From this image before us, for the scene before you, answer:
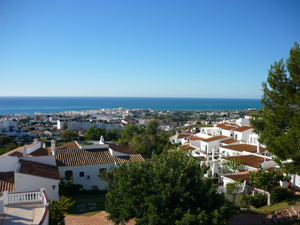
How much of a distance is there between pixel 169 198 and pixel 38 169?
38.9ft

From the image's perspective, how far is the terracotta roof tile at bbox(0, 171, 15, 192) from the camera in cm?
1454

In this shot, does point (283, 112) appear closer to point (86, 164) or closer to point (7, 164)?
point (86, 164)

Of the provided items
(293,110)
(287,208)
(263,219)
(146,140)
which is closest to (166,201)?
(263,219)

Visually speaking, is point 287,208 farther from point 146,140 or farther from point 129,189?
point 146,140

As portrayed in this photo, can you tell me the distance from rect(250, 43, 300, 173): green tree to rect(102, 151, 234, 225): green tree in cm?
344

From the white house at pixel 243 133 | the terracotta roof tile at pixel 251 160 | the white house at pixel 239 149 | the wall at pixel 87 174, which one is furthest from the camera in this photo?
the white house at pixel 243 133

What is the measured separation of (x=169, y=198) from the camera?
952 centimetres

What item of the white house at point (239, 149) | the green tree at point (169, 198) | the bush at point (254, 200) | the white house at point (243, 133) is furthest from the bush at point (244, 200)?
the white house at point (243, 133)

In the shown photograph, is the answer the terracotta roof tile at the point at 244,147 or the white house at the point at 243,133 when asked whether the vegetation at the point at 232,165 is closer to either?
the terracotta roof tile at the point at 244,147

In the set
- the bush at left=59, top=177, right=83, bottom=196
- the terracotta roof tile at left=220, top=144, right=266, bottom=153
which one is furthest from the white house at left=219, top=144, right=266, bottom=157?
the bush at left=59, top=177, right=83, bottom=196

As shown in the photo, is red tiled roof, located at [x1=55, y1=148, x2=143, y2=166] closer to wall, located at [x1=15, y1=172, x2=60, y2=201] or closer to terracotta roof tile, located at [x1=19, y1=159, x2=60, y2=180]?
terracotta roof tile, located at [x1=19, y1=159, x2=60, y2=180]

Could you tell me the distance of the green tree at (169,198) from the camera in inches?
355

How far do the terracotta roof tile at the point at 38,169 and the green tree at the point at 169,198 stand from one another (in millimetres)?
7784

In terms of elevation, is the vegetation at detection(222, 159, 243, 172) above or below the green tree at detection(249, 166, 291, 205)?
below
